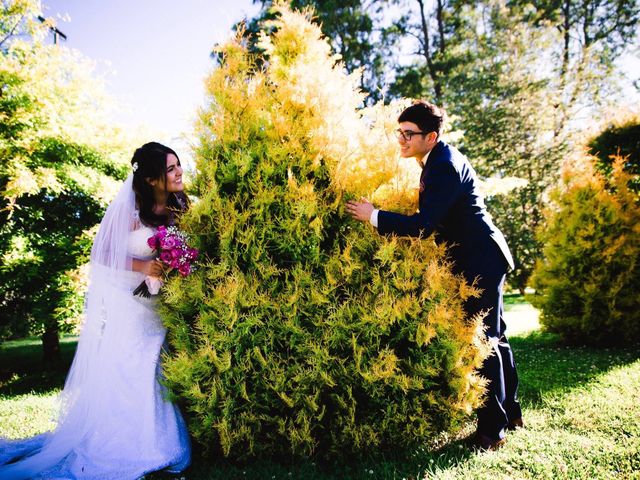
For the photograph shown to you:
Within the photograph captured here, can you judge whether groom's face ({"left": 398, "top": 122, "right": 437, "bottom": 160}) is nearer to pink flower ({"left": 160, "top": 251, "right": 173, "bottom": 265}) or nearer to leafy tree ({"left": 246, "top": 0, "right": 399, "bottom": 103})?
pink flower ({"left": 160, "top": 251, "right": 173, "bottom": 265})

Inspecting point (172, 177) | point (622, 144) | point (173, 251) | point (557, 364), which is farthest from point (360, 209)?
point (622, 144)

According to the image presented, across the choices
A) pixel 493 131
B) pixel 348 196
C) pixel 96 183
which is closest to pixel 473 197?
pixel 348 196

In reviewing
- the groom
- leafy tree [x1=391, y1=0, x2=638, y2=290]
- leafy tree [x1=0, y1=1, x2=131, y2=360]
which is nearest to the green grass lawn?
the groom

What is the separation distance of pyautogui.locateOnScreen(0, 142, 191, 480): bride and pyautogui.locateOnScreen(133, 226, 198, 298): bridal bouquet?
146mm

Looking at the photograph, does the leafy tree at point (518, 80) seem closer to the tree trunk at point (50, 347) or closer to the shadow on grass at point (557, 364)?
the shadow on grass at point (557, 364)

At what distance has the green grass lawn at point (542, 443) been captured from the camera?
2898 millimetres

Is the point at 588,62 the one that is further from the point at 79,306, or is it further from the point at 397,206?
the point at 79,306

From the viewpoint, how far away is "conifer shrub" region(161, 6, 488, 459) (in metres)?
3.04

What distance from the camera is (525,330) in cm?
960

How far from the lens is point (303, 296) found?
3.11 m

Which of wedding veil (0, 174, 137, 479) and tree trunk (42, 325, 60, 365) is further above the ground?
wedding veil (0, 174, 137, 479)

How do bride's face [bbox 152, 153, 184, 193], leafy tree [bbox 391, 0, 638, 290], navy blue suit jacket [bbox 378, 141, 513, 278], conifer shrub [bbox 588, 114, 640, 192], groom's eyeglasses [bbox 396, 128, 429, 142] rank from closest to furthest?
1. navy blue suit jacket [bbox 378, 141, 513, 278]
2. groom's eyeglasses [bbox 396, 128, 429, 142]
3. bride's face [bbox 152, 153, 184, 193]
4. conifer shrub [bbox 588, 114, 640, 192]
5. leafy tree [bbox 391, 0, 638, 290]

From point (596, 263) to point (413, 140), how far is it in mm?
5358

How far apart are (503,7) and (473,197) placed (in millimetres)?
20772
